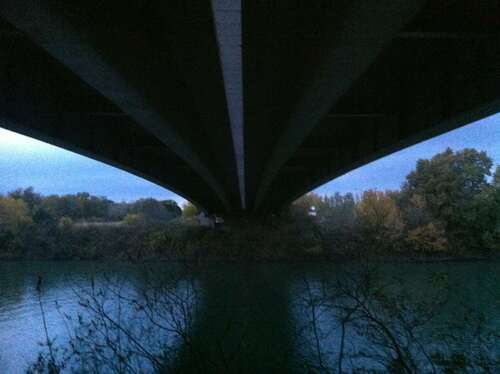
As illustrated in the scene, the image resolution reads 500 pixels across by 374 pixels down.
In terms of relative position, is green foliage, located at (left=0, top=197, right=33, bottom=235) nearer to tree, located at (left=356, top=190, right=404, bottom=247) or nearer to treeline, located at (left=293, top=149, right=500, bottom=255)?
treeline, located at (left=293, top=149, right=500, bottom=255)

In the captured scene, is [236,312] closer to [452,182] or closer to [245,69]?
[245,69]

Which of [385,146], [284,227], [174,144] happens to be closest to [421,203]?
[284,227]

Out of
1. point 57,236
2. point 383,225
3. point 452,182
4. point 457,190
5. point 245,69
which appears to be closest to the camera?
point 245,69

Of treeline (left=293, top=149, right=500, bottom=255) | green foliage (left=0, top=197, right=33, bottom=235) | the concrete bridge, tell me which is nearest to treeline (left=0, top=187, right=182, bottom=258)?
green foliage (left=0, top=197, right=33, bottom=235)

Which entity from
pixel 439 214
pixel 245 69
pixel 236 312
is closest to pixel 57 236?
pixel 236 312

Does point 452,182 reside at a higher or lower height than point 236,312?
higher

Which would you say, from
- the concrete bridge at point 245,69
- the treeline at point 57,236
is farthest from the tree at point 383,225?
the concrete bridge at point 245,69

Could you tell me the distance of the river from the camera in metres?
6.70

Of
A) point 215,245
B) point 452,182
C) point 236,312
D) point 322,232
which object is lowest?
point 236,312

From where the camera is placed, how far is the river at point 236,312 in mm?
6703

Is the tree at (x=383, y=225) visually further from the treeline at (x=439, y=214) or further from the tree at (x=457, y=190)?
the tree at (x=457, y=190)

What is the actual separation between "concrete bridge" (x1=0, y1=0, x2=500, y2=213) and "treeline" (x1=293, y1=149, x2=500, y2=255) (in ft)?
40.2

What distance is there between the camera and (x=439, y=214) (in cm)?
3366

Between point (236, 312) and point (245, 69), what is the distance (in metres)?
10.4
